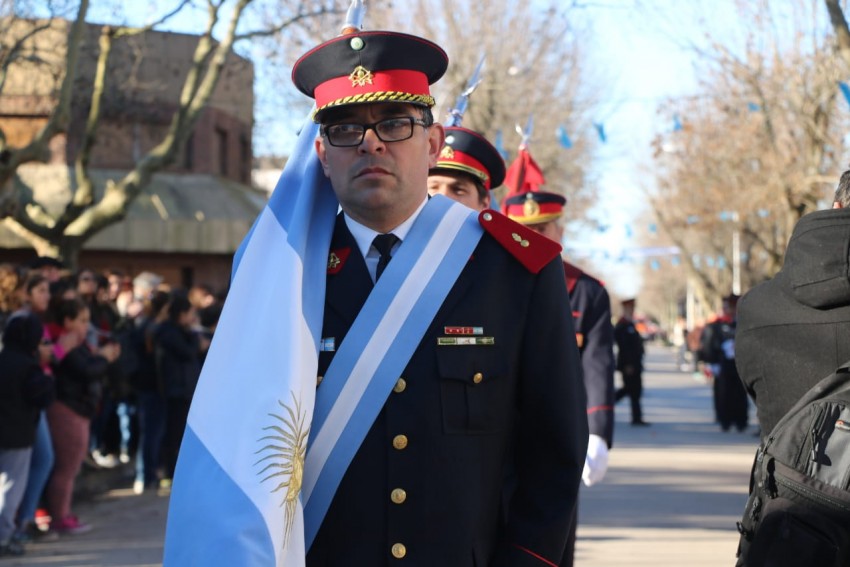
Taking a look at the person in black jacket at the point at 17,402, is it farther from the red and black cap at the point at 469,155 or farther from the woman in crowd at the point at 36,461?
the red and black cap at the point at 469,155

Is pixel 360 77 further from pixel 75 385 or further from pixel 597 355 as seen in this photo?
pixel 75 385

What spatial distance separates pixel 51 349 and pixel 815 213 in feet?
23.7

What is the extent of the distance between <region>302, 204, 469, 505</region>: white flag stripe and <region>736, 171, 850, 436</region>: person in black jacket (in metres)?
0.95

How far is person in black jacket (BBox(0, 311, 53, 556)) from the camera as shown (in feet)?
29.2

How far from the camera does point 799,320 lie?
374 centimetres

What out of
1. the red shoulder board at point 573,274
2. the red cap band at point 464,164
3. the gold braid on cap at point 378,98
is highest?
the red cap band at point 464,164

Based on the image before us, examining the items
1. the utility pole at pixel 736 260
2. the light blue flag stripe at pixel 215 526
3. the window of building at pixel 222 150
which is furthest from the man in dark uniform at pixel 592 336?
the utility pole at pixel 736 260

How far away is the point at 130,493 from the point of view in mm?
12633

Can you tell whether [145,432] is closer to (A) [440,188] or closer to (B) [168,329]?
(B) [168,329]

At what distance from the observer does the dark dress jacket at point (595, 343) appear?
6664 mm

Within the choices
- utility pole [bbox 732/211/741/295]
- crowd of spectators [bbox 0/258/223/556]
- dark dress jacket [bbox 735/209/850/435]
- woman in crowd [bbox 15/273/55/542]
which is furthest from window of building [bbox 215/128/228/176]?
dark dress jacket [bbox 735/209/850/435]

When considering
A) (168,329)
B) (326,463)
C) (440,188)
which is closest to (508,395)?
(326,463)

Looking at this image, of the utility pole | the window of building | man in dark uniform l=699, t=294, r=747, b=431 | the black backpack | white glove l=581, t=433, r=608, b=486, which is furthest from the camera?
the utility pole

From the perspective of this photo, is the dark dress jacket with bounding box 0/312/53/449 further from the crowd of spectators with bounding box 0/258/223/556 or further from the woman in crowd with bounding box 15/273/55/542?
the woman in crowd with bounding box 15/273/55/542
